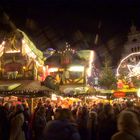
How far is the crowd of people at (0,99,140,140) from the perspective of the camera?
4.77 m

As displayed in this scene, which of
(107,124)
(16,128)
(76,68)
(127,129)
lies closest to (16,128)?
(16,128)

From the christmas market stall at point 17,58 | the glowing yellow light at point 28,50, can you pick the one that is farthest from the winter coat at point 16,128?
the glowing yellow light at point 28,50

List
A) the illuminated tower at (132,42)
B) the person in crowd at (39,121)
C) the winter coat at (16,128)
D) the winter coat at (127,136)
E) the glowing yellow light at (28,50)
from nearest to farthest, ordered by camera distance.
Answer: the winter coat at (127,136)
the winter coat at (16,128)
the person in crowd at (39,121)
the glowing yellow light at (28,50)
the illuminated tower at (132,42)

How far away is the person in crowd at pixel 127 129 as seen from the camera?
179 inches

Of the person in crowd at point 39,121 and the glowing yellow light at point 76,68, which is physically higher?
the glowing yellow light at point 76,68

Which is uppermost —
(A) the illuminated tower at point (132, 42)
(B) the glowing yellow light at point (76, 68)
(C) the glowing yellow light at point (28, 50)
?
(A) the illuminated tower at point (132, 42)

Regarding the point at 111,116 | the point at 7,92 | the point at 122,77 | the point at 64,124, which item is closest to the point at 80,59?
the point at 122,77

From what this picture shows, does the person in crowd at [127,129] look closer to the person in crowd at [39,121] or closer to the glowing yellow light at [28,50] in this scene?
the person in crowd at [39,121]

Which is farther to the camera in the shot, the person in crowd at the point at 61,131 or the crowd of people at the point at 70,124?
the person in crowd at the point at 61,131

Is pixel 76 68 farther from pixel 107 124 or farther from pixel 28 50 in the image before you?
pixel 107 124

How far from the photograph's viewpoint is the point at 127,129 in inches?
183

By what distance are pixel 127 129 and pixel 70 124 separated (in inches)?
41.4

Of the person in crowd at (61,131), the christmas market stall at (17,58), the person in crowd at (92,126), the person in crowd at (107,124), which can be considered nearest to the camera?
the person in crowd at (61,131)

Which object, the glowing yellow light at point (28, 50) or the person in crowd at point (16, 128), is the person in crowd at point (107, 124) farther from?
the glowing yellow light at point (28, 50)
